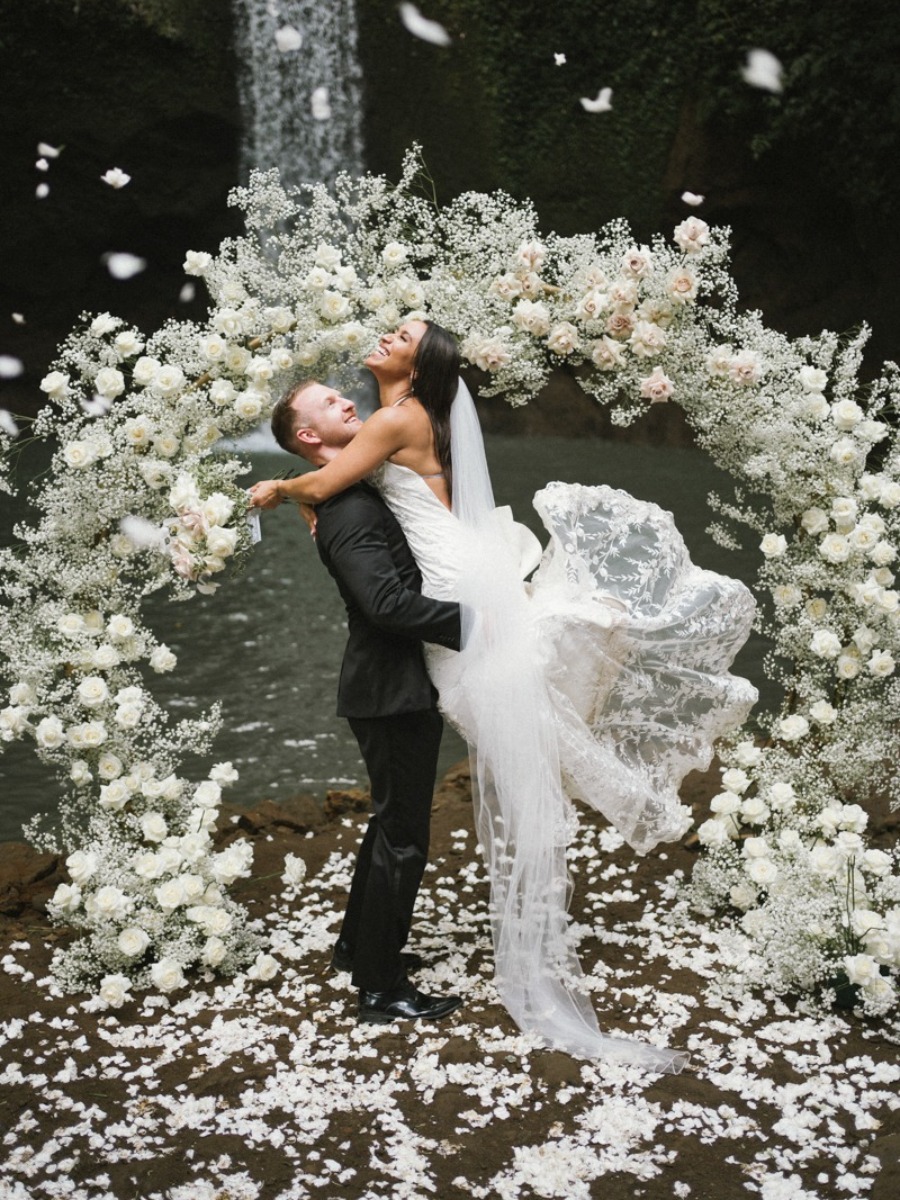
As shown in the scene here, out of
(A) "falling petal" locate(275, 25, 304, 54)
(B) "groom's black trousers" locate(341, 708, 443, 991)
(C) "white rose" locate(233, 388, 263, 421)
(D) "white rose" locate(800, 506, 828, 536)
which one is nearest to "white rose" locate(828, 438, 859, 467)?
(D) "white rose" locate(800, 506, 828, 536)

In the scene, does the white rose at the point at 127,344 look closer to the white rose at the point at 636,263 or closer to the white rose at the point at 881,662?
the white rose at the point at 636,263

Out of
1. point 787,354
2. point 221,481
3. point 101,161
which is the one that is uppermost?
point 101,161

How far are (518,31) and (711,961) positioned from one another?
10.8m

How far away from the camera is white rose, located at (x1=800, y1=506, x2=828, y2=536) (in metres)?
4.04

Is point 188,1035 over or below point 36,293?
below

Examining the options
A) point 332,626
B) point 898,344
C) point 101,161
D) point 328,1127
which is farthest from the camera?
point 101,161

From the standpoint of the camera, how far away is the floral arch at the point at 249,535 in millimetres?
3744

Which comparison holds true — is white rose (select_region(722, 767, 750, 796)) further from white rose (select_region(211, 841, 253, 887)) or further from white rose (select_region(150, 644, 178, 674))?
white rose (select_region(150, 644, 178, 674))

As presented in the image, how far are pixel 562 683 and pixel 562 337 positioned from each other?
112 centimetres

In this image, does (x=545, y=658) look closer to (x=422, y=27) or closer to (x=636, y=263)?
(x=636, y=263)

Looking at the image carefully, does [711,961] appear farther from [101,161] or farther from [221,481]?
[101,161]

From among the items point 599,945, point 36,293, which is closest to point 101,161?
point 36,293

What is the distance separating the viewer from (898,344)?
36.7 feet

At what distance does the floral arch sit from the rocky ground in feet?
0.55
